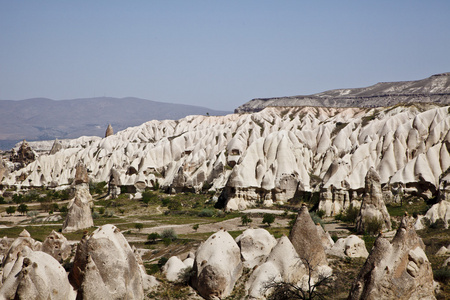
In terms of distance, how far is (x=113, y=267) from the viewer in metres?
15.7

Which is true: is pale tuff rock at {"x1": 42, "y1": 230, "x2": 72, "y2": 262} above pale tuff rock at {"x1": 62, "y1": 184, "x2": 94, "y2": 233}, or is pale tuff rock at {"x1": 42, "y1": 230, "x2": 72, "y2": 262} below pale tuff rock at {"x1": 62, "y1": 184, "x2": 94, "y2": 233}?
above

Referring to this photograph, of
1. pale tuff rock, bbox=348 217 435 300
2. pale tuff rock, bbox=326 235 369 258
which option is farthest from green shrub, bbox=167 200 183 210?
pale tuff rock, bbox=348 217 435 300

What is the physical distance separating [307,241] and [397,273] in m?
5.76

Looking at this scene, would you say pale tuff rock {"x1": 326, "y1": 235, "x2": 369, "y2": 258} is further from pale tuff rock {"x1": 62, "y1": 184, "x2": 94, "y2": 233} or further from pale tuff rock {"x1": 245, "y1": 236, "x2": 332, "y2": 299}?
pale tuff rock {"x1": 62, "y1": 184, "x2": 94, "y2": 233}

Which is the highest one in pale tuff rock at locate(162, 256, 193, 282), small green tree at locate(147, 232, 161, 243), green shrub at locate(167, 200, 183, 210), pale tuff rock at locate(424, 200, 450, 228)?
pale tuff rock at locate(162, 256, 193, 282)

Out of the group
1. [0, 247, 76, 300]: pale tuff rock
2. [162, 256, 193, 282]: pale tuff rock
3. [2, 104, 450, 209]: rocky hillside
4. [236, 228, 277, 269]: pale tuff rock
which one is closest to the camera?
[0, 247, 76, 300]: pale tuff rock

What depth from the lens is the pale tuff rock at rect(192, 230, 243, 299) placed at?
18844 millimetres

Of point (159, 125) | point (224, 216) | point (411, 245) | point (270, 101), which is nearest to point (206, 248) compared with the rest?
point (411, 245)

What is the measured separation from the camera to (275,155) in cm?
6375

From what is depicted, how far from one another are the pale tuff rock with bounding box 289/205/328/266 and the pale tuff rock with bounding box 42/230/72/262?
12.0m

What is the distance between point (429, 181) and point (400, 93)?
11255cm

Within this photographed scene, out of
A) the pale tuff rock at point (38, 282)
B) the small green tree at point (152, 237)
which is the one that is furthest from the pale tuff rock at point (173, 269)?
the small green tree at point (152, 237)

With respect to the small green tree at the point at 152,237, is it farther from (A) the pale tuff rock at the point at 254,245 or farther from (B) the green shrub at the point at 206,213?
(B) the green shrub at the point at 206,213

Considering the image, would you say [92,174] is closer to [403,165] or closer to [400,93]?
[403,165]
